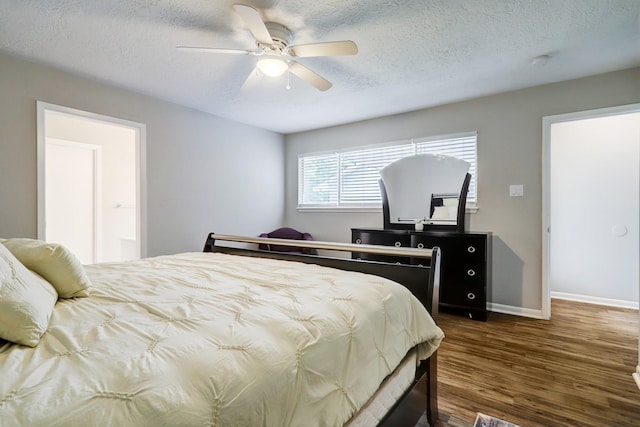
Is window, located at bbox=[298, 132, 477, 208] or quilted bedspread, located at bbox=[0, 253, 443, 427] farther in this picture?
window, located at bbox=[298, 132, 477, 208]

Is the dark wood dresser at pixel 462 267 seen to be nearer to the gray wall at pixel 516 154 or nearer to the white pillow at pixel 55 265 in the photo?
the gray wall at pixel 516 154

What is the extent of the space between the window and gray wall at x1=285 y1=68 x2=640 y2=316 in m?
0.12

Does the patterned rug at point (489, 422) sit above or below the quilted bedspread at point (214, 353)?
below

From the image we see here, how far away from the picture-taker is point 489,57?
2609 millimetres

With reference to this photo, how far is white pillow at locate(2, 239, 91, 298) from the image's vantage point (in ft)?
3.94

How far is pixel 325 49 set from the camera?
80.4 inches

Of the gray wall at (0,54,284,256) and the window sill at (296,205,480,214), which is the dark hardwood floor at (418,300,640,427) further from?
the gray wall at (0,54,284,256)

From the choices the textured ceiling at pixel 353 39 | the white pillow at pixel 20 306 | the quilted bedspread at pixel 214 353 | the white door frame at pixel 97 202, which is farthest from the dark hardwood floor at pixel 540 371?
the white door frame at pixel 97 202

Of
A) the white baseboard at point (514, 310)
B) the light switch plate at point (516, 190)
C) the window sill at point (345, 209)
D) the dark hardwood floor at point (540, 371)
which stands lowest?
the dark hardwood floor at point (540, 371)

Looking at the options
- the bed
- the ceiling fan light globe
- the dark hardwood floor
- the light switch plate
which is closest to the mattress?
the bed

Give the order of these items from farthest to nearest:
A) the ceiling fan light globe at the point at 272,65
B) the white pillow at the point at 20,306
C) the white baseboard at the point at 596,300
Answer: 1. the white baseboard at the point at 596,300
2. the ceiling fan light globe at the point at 272,65
3. the white pillow at the point at 20,306

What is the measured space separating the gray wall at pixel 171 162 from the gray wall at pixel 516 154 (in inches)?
98.0

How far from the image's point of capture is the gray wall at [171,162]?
2.62 meters

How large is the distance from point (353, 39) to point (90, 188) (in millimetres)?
4374
